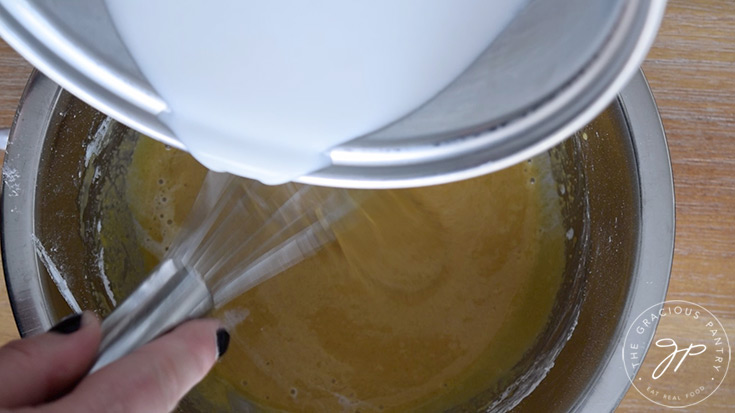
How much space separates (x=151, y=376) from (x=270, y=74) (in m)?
0.22

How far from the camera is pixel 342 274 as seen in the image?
71 centimetres

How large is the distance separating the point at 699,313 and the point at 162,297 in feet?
1.84

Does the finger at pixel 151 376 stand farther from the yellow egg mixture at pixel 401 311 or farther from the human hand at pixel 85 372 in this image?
the yellow egg mixture at pixel 401 311

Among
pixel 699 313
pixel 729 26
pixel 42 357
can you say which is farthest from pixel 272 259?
pixel 729 26

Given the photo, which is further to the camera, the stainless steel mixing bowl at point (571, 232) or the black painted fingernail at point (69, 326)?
the stainless steel mixing bowl at point (571, 232)

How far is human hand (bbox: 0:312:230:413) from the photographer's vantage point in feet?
1.18

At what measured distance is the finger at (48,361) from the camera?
37 centimetres

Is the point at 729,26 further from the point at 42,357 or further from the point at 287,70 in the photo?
the point at 42,357

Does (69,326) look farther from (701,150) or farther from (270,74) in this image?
(701,150)

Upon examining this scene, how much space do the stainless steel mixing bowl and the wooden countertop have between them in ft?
0.32

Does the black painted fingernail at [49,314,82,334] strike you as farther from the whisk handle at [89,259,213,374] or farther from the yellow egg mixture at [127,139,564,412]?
the yellow egg mixture at [127,139,564,412]

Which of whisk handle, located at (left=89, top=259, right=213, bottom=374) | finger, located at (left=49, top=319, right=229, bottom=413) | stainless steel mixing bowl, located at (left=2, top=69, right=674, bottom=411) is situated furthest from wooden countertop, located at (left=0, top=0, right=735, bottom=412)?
finger, located at (left=49, top=319, right=229, bottom=413)

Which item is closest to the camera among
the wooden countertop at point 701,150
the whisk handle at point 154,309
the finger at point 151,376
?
the finger at point 151,376

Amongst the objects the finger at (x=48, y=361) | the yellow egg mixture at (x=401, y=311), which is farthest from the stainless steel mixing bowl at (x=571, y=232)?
the finger at (x=48, y=361)
